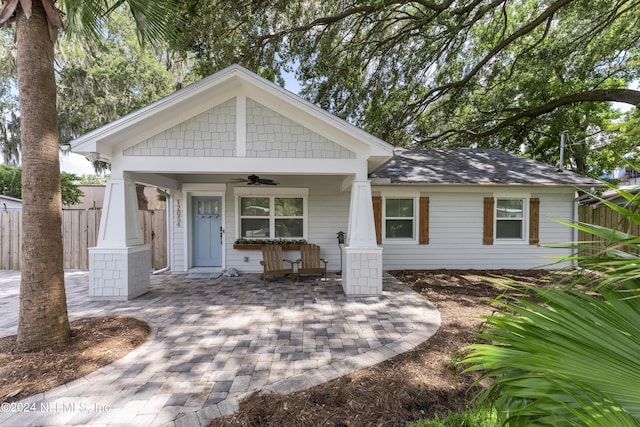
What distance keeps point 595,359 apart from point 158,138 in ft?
21.1

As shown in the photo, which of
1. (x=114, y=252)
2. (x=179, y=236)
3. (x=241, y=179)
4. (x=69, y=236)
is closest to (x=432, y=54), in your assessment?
(x=241, y=179)

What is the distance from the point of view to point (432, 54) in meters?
9.22

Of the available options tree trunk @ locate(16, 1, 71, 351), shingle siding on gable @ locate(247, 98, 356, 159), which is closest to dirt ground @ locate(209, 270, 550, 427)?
tree trunk @ locate(16, 1, 71, 351)

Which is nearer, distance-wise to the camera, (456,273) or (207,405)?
(207,405)

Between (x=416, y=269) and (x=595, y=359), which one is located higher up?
(x=595, y=359)

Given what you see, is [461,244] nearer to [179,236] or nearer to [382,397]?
[382,397]

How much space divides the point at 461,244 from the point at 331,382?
7.07 metres

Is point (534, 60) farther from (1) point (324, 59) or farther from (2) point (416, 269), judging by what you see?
(2) point (416, 269)

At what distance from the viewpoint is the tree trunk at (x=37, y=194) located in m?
3.38

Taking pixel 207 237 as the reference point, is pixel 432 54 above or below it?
above

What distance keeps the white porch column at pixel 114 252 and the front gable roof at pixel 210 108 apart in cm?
77

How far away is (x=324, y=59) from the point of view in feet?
28.7

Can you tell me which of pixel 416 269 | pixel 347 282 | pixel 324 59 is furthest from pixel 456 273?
pixel 324 59

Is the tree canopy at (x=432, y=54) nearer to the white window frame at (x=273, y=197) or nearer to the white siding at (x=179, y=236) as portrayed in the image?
the white window frame at (x=273, y=197)
